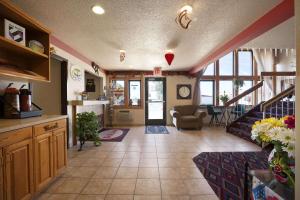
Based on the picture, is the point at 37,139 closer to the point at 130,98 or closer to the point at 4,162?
the point at 4,162

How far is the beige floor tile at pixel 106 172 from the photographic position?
2.51 meters

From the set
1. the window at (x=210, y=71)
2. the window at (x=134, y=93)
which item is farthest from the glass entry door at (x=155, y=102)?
the window at (x=210, y=71)

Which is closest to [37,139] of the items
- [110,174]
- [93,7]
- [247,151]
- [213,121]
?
[110,174]

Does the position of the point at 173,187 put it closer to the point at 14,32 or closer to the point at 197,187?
the point at 197,187

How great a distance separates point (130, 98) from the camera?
729cm

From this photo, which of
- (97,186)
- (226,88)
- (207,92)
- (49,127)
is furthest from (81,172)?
(226,88)

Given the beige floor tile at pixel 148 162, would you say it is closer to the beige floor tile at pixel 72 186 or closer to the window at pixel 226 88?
the beige floor tile at pixel 72 186

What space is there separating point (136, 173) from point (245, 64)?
7.45 meters

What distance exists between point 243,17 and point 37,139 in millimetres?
3014

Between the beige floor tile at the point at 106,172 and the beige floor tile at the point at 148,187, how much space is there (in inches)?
17.8

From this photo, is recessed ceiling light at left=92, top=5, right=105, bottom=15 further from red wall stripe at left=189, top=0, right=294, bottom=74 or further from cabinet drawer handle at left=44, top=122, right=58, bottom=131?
red wall stripe at left=189, top=0, right=294, bottom=74

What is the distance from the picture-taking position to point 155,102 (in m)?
7.31

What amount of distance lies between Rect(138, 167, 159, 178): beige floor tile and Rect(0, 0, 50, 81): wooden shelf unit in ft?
6.27

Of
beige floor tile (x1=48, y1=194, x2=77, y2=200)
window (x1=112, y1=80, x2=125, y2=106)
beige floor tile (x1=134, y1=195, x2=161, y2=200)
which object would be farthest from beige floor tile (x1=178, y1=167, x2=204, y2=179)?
window (x1=112, y1=80, x2=125, y2=106)
